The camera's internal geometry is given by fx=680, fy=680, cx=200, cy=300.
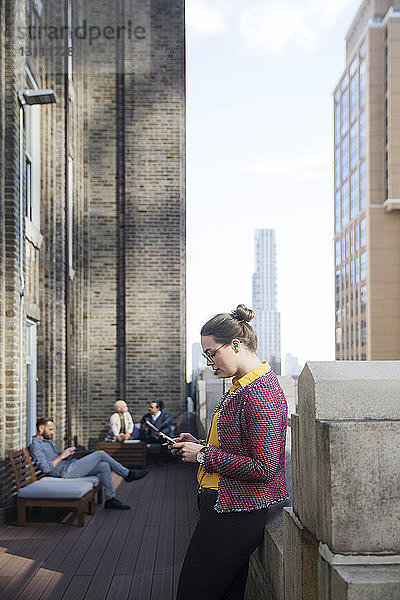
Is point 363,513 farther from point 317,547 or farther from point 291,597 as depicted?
point 291,597

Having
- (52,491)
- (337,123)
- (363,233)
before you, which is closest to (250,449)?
(52,491)

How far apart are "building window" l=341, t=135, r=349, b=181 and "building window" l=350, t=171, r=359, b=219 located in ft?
11.4

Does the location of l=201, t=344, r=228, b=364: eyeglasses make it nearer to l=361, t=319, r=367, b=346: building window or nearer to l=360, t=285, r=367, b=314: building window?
l=361, t=319, r=367, b=346: building window

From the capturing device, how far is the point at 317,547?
213 centimetres

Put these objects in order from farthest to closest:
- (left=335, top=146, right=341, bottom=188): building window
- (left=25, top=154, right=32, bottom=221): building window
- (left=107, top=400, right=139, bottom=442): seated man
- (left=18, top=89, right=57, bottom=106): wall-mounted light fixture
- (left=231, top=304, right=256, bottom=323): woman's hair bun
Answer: (left=335, top=146, right=341, bottom=188): building window < (left=107, top=400, right=139, bottom=442): seated man < (left=25, top=154, right=32, bottom=221): building window < (left=18, top=89, right=57, bottom=106): wall-mounted light fixture < (left=231, top=304, right=256, bottom=323): woman's hair bun

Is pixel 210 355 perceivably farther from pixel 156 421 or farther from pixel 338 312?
pixel 338 312

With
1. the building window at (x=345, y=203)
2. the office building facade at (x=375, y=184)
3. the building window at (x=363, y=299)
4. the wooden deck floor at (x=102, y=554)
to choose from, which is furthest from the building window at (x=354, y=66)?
the wooden deck floor at (x=102, y=554)

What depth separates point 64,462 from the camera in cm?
890

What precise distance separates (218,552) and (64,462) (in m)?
6.45

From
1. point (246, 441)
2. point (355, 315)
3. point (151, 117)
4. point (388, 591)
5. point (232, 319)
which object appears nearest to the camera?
point (388, 591)

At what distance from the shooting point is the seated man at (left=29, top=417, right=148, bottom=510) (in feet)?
27.7

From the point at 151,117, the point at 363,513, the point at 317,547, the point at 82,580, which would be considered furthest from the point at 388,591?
the point at 151,117

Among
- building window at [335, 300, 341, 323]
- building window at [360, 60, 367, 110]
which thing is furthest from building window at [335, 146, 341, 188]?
building window at [335, 300, 341, 323]

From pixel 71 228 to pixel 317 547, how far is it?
13.7 m
